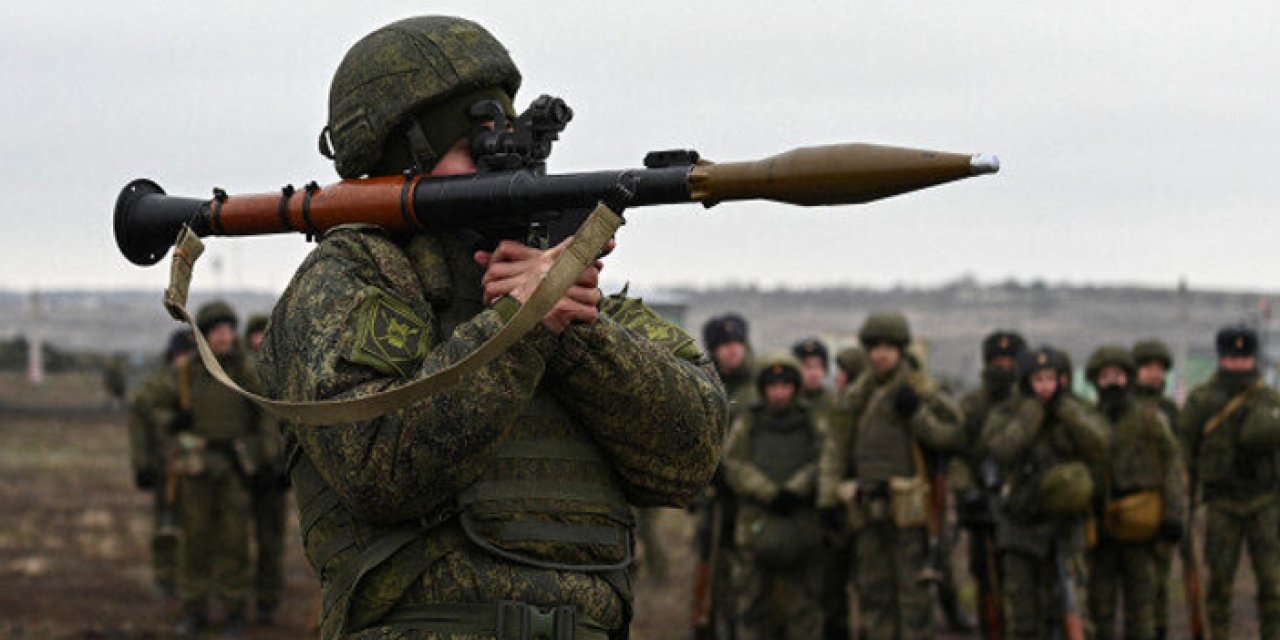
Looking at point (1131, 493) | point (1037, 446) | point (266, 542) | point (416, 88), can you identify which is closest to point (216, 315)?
point (266, 542)

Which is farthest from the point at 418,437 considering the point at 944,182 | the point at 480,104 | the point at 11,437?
the point at 11,437

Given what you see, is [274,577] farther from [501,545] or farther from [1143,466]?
[501,545]

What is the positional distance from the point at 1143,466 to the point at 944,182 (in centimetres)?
833

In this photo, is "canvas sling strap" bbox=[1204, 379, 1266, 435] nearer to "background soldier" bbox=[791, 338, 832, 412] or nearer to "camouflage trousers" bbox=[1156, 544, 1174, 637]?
"camouflage trousers" bbox=[1156, 544, 1174, 637]

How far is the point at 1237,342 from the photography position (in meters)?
12.1

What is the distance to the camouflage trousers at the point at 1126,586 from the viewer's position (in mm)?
11242

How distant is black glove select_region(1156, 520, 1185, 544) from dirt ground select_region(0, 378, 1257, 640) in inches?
111

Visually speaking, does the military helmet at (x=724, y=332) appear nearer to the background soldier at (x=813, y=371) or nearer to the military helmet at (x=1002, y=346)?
the background soldier at (x=813, y=371)

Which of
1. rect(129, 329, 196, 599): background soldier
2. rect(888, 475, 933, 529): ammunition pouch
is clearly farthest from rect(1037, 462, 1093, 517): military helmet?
rect(129, 329, 196, 599): background soldier

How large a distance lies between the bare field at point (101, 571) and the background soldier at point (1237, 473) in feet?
5.98

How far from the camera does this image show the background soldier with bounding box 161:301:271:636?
12.9 metres

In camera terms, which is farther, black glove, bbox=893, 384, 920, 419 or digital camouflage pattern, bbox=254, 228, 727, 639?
black glove, bbox=893, 384, 920, 419

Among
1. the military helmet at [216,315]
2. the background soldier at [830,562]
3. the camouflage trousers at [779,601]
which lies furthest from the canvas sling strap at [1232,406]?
the military helmet at [216,315]

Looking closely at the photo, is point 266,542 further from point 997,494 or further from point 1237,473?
point 1237,473
